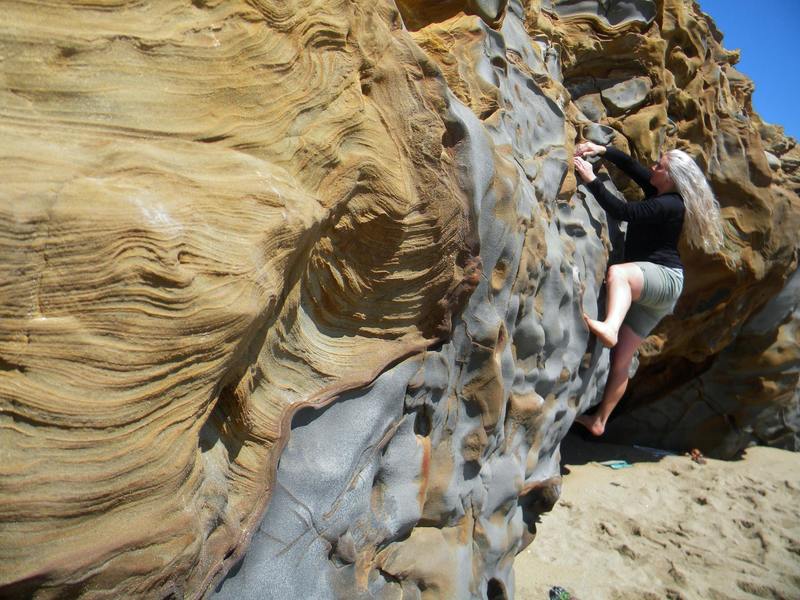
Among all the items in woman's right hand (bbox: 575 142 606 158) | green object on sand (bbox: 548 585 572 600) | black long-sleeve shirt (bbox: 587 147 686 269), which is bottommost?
green object on sand (bbox: 548 585 572 600)

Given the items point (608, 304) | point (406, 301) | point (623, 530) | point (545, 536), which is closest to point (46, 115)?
point (406, 301)

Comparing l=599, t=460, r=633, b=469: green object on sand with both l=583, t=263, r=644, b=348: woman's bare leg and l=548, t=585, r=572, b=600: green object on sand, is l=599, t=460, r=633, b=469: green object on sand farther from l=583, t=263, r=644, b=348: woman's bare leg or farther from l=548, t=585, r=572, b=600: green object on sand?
l=548, t=585, r=572, b=600: green object on sand

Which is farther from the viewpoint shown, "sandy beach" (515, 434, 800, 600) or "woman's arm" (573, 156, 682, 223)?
"woman's arm" (573, 156, 682, 223)

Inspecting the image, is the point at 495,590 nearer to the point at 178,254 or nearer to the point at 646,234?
the point at 178,254

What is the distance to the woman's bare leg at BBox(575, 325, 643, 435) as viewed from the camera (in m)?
3.66

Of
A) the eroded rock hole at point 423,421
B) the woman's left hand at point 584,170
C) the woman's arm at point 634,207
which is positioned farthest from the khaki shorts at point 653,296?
the eroded rock hole at point 423,421

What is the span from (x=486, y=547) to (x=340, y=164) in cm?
147

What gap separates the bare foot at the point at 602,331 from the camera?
3.19m

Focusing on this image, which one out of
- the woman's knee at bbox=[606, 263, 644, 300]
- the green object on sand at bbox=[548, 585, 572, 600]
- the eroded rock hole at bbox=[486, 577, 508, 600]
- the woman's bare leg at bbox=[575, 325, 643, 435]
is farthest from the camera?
the woman's bare leg at bbox=[575, 325, 643, 435]

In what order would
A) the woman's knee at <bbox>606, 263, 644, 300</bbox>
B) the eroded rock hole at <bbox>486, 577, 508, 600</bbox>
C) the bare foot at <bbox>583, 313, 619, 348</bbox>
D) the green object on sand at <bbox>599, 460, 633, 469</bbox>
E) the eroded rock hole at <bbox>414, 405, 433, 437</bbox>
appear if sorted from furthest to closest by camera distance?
the green object on sand at <bbox>599, 460, 633, 469</bbox>
the woman's knee at <bbox>606, 263, 644, 300</bbox>
the bare foot at <bbox>583, 313, 619, 348</bbox>
the eroded rock hole at <bbox>486, 577, 508, 600</bbox>
the eroded rock hole at <bbox>414, 405, 433, 437</bbox>

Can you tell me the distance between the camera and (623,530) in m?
3.75

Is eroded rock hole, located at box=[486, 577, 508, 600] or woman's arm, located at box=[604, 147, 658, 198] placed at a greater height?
woman's arm, located at box=[604, 147, 658, 198]

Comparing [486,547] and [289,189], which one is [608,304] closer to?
[486,547]

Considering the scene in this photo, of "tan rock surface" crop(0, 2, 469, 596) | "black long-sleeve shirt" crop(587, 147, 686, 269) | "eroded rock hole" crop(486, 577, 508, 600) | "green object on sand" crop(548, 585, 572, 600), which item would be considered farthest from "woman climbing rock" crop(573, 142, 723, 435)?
"tan rock surface" crop(0, 2, 469, 596)
